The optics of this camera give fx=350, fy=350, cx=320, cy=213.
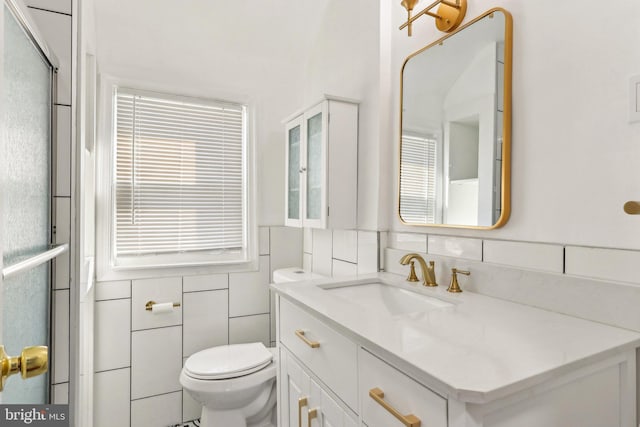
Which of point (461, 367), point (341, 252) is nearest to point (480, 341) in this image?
point (461, 367)

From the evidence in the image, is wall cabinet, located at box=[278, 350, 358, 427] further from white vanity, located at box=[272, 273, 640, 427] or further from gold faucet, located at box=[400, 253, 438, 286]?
gold faucet, located at box=[400, 253, 438, 286]

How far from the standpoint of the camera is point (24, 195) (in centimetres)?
75

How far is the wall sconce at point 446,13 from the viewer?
49.8 inches

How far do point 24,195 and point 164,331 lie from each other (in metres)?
1.39

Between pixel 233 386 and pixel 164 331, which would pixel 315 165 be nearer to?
pixel 233 386

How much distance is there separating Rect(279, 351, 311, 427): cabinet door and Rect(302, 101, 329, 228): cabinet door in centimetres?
66

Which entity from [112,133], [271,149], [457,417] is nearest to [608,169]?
[457,417]

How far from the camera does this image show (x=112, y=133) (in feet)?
6.02

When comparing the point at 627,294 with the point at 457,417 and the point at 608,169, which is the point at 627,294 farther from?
the point at 457,417

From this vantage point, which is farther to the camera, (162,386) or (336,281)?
(162,386)

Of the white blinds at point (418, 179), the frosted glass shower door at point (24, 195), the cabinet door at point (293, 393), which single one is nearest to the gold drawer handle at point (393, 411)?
the cabinet door at point (293, 393)

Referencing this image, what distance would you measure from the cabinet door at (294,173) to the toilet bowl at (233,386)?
735 mm

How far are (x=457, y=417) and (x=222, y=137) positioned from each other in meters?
1.91

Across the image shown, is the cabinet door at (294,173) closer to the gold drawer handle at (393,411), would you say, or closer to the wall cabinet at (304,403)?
the wall cabinet at (304,403)
